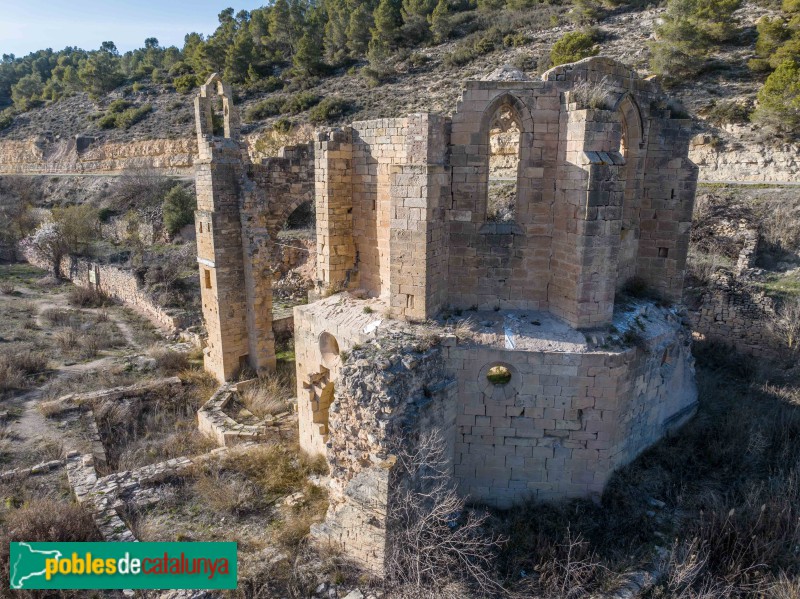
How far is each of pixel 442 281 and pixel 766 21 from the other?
26101mm

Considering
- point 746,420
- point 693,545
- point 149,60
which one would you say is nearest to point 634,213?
point 746,420

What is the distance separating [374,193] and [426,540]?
5.41 m

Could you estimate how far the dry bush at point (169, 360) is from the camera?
13.0m

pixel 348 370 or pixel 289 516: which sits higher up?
pixel 348 370

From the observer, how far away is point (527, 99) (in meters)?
7.00

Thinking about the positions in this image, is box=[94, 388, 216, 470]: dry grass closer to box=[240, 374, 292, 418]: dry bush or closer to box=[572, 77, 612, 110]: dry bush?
box=[240, 374, 292, 418]: dry bush

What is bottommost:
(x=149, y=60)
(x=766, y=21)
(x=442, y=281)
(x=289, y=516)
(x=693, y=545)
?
(x=289, y=516)

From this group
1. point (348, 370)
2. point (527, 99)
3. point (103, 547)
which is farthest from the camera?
point (527, 99)

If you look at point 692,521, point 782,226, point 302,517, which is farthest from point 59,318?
point 782,226

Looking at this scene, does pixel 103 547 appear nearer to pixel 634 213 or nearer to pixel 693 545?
pixel 693 545

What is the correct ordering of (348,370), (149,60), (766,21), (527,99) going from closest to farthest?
(348,370)
(527,99)
(766,21)
(149,60)

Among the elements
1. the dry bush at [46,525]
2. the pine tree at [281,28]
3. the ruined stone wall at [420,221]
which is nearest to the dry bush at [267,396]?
the dry bush at [46,525]

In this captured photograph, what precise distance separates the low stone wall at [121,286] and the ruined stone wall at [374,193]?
9474 millimetres

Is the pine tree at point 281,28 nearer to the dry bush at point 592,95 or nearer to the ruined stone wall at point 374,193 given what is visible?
the ruined stone wall at point 374,193
